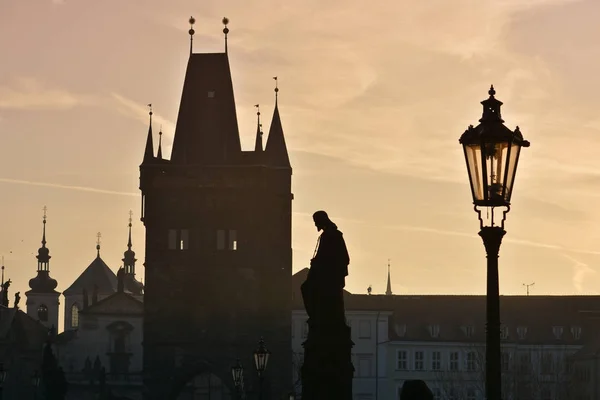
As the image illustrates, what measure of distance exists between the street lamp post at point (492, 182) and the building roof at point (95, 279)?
537ft

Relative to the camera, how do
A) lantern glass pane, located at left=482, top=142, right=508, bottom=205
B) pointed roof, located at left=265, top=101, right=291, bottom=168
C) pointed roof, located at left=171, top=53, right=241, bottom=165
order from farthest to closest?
pointed roof, located at left=265, top=101, right=291, bottom=168
pointed roof, located at left=171, top=53, right=241, bottom=165
lantern glass pane, located at left=482, top=142, right=508, bottom=205

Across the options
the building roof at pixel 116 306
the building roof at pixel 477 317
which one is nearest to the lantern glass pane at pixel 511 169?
the building roof at pixel 116 306

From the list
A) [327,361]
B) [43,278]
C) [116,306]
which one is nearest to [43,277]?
[43,278]

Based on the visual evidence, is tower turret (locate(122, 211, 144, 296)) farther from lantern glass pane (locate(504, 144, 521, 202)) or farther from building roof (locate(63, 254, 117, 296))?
lantern glass pane (locate(504, 144, 521, 202))

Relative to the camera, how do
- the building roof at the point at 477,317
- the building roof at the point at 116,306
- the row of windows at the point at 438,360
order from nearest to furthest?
the row of windows at the point at 438,360, the building roof at the point at 116,306, the building roof at the point at 477,317

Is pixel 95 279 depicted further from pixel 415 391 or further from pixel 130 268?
pixel 415 391

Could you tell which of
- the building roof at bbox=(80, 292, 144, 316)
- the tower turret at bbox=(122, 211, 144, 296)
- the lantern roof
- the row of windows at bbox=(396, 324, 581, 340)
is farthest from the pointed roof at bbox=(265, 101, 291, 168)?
the lantern roof

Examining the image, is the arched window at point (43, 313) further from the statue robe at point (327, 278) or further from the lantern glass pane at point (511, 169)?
the lantern glass pane at point (511, 169)

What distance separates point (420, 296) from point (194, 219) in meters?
35.6

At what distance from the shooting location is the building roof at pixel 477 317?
422ft

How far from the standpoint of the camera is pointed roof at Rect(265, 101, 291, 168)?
106 metres

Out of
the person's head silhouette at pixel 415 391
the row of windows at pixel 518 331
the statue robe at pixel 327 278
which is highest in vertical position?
the row of windows at pixel 518 331

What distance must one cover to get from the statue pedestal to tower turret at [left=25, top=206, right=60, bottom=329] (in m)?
150

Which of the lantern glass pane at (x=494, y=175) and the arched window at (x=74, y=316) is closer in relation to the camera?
the lantern glass pane at (x=494, y=175)
